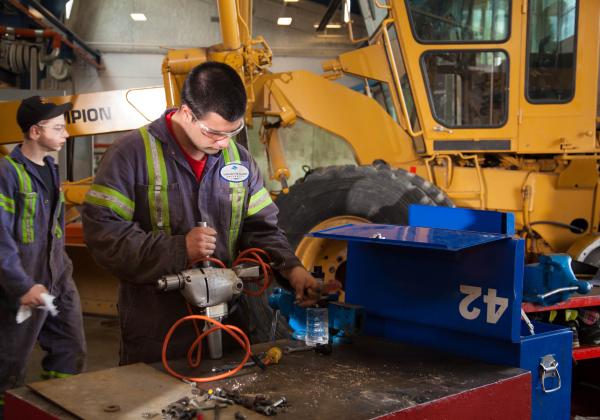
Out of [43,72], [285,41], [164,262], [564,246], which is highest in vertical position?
[285,41]

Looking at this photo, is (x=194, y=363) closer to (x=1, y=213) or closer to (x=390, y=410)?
(x=390, y=410)

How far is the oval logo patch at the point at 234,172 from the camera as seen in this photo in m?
2.37

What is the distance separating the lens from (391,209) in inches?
164

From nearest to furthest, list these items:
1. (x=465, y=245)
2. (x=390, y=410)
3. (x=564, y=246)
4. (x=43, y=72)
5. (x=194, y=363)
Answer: (x=390, y=410)
(x=465, y=245)
(x=194, y=363)
(x=564, y=246)
(x=43, y=72)

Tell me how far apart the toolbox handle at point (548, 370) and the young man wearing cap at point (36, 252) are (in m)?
2.17

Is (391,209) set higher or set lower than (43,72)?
lower

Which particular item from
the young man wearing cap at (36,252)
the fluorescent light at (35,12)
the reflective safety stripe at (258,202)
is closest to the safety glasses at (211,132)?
the reflective safety stripe at (258,202)

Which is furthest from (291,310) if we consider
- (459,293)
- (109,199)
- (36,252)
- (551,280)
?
(36,252)

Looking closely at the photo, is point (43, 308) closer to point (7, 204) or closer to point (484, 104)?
point (7, 204)

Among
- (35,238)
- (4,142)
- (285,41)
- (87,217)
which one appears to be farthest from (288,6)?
(87,217)

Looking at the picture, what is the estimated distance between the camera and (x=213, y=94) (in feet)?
7.23

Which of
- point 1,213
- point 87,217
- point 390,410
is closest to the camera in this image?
point 390,410

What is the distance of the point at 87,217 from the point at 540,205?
12.1 ft

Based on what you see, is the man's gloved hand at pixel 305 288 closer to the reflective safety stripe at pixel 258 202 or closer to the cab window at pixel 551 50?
the reflective safety stripe at pixel 258 202
